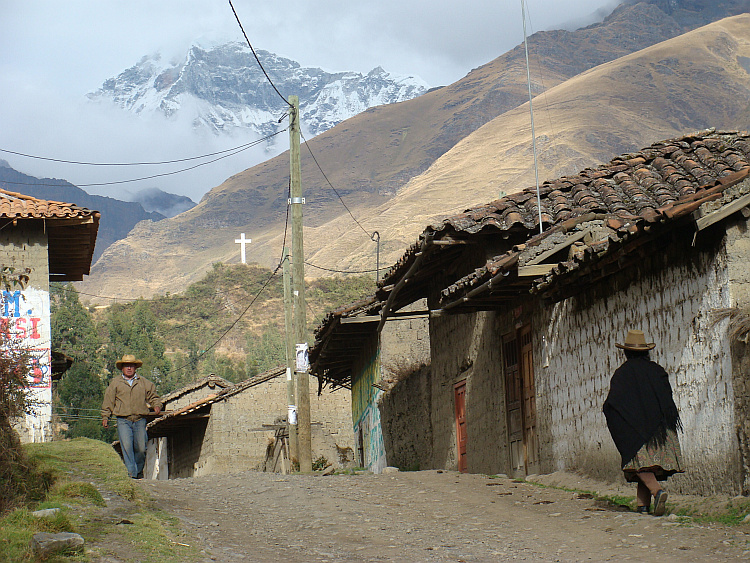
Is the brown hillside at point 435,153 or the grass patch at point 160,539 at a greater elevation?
the brown hillside at point 435,153

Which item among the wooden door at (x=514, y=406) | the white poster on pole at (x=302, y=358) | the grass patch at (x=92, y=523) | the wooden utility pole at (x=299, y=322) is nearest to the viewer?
the grass patch at (x=92, y=523)

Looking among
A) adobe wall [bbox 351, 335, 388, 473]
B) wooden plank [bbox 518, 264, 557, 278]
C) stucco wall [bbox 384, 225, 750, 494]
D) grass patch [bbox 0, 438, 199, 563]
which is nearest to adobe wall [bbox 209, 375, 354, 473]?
adobe wall [bbox 351, 335, 388, 473]

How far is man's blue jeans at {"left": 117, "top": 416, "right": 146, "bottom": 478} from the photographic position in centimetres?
1242

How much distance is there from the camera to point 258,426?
30578 mm

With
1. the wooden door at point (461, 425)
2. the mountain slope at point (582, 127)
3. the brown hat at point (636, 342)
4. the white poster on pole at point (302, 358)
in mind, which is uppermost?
the mountain slope at point (582, 127)

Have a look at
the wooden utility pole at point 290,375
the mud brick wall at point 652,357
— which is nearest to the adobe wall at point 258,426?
the wooden utility pole at point 290,375

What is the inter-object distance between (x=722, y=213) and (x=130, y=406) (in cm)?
808

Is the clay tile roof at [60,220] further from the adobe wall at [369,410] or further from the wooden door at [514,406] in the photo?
the wooden door at [514,406]

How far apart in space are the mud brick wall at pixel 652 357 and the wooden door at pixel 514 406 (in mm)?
928

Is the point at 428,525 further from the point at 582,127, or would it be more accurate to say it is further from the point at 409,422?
the point at 582,127

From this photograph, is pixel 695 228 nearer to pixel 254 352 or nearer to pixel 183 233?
pixel 254 352

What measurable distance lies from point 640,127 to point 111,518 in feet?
386

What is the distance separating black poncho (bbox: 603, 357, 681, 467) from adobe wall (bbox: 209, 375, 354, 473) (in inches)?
890

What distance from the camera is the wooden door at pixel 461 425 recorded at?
614 inches
